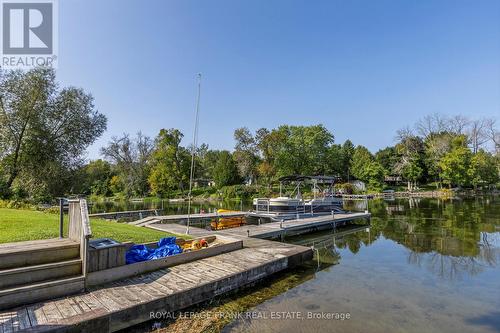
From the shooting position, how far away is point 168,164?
174 feet

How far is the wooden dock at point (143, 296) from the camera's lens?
169 inches

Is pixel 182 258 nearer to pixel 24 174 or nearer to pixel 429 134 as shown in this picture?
pixel 24 174

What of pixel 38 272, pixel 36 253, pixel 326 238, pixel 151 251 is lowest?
pixel 326 238

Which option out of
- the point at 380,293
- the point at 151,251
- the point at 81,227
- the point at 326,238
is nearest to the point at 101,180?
the point at 326,238

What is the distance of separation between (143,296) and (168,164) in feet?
162

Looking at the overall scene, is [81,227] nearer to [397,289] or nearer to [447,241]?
[397,289]

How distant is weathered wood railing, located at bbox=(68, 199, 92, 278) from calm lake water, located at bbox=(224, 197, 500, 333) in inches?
119

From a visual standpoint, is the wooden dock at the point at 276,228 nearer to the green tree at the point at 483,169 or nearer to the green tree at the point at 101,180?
the green tree at the point at 483,169

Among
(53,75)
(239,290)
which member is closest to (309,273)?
(239,290)

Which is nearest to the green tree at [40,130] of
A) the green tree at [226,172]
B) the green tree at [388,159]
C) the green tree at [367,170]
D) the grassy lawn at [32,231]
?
the grassy lawn at [32,231]

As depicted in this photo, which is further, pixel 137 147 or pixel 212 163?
pixel 212 163

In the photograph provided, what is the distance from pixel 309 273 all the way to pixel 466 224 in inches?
617

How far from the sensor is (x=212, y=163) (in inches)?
2682

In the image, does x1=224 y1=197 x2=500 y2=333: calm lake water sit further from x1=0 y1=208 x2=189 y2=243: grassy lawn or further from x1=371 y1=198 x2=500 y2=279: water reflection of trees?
x1=0 y1=208 x2=189 y2=243: grassy lawn
